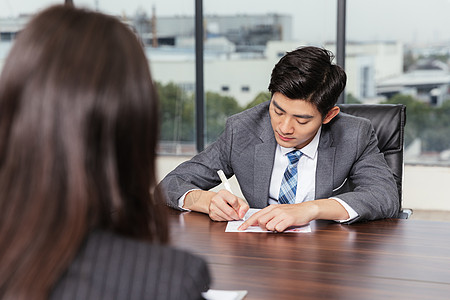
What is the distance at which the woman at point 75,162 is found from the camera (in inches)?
25.6

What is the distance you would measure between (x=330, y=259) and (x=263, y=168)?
0.73 metres

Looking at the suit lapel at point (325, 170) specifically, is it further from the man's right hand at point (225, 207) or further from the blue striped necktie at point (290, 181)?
the man's right hand at point (225, 207)

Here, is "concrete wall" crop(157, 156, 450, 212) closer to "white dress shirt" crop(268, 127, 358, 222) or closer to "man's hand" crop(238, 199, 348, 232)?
"white dress shirt" crop(268, 127, 358, 222)

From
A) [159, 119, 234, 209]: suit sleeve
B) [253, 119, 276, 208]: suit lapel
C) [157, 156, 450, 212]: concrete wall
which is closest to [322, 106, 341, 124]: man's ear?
[253, 119, 276, 208]: suit lapel

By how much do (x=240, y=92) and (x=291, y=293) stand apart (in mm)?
3666

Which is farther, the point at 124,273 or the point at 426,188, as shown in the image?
the point at 426,188

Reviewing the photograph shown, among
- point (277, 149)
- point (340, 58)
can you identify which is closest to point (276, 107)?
point (277, 149)

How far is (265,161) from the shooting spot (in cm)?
211

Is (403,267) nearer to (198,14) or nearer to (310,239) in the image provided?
(310,239)

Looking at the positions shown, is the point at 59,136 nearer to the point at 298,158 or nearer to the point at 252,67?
the point at 298,158

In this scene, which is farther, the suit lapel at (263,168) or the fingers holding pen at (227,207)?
the suit lapel at (263,168)

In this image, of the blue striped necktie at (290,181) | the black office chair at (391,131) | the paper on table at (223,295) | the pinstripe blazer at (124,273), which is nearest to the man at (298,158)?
the blue striped necktie at (290,181)

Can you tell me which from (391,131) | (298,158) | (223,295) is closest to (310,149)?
(298,158)

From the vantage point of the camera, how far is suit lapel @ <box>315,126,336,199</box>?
80.7 inches
